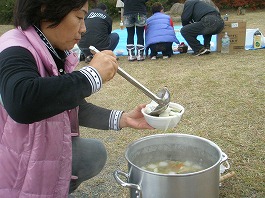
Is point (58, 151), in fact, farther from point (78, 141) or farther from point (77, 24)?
point (77, 24)

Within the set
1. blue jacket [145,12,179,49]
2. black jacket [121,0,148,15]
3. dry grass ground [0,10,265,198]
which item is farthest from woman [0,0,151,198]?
black jacket [121,0,148,15]

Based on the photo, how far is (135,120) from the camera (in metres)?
1.72

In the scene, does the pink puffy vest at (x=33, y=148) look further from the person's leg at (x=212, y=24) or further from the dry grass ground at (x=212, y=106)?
the person's leg at (x=212, y=24)

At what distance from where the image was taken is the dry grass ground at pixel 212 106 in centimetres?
229

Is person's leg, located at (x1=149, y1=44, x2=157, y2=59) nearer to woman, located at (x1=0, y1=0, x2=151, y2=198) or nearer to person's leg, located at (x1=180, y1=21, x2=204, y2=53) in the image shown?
person's leg, located at (x1=180, y1=21, x2=204, y2=53)

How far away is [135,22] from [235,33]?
169cm

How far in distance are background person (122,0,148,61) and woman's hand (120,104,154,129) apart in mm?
4271

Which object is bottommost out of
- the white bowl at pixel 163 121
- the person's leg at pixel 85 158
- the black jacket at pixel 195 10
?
the person's leg at pixel 85 158

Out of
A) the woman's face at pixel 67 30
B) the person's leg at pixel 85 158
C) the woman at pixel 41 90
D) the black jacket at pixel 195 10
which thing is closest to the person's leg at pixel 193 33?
the black jacket at pixel 195 10

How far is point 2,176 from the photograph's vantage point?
1416 millimetres

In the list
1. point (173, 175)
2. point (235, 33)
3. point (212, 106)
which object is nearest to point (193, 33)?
point (235, 33)

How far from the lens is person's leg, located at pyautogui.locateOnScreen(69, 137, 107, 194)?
5.86ft

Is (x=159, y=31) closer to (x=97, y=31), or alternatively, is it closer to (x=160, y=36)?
(x=160, y=36)

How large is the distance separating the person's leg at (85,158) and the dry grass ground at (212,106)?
0.42 m
